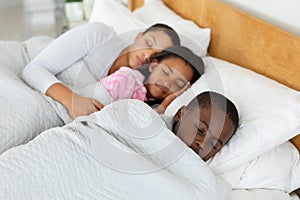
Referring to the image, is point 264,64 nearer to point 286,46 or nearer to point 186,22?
point 286,46

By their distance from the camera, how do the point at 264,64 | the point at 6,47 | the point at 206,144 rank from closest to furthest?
the point at 206,144 → the point at 264,64 → the point at 6,47

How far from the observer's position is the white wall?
125 centimetres

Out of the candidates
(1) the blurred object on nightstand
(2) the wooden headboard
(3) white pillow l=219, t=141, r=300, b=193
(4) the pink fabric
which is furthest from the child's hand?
(1) the blurred object on nightstand

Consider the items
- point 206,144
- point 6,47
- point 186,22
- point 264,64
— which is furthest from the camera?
point 186,22

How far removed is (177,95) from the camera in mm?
1336

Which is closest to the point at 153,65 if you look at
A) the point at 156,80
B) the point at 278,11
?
the point at 156,80

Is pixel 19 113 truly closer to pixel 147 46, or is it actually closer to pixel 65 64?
pixel 65 64

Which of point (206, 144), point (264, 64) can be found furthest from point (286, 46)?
point (206, 144)

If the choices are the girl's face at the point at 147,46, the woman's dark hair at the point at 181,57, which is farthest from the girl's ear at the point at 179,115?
the girl's face at the point at 147,46

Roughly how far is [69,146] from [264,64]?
711mm

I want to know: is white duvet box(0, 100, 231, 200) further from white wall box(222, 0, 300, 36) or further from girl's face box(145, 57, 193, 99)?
white wall box(222, 0, 300, 36)

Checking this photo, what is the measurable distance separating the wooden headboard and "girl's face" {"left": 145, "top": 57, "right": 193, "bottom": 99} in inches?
8.7

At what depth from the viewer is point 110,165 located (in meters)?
0.98

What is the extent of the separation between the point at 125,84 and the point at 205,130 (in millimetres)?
380
